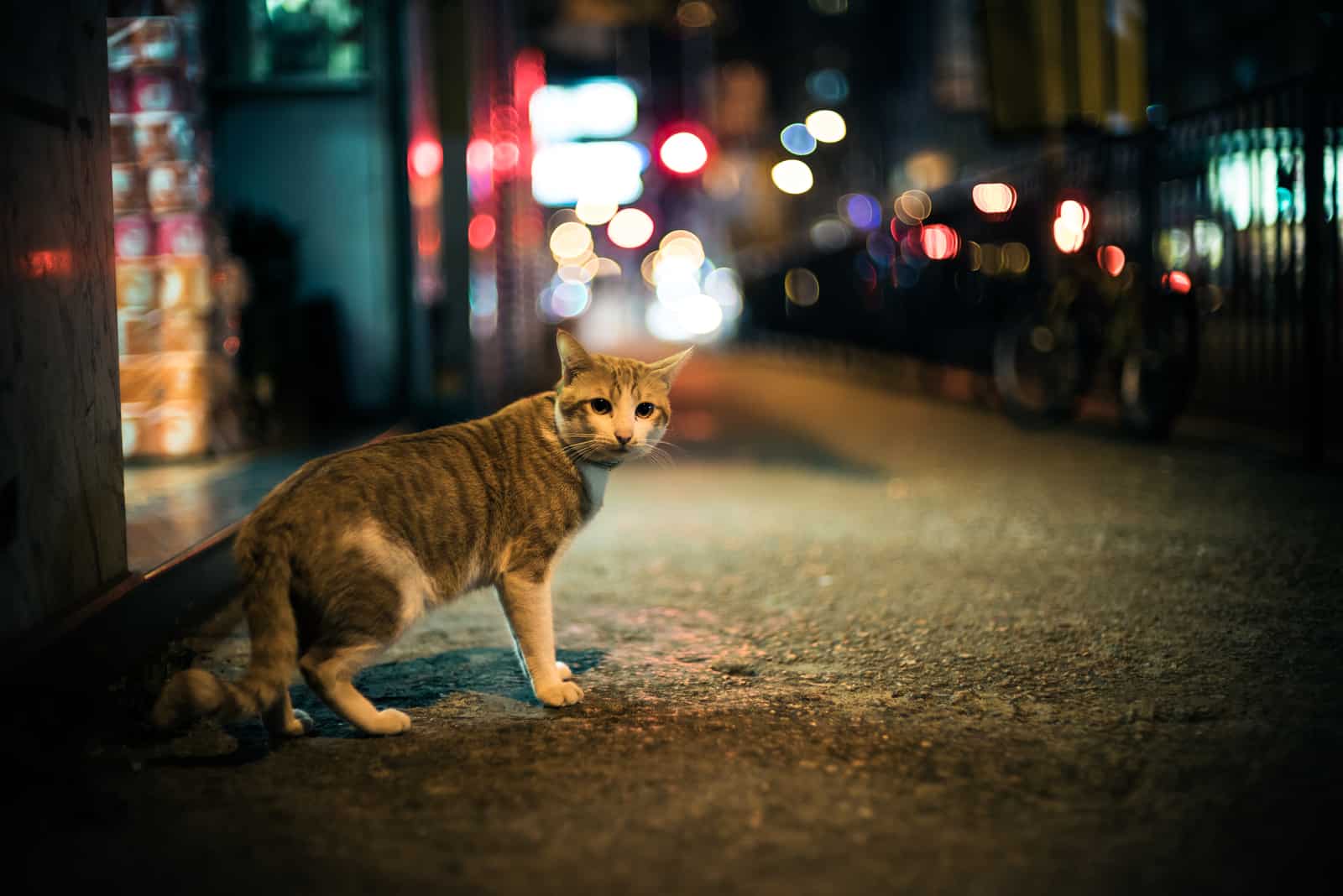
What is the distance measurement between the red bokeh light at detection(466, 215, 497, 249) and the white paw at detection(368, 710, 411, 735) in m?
7.59

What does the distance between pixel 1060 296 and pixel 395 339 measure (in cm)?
526

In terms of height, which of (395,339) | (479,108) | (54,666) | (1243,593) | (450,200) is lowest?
(1243,593)

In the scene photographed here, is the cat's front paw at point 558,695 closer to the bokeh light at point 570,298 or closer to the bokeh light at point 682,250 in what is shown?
the bokeh light at point 570,298

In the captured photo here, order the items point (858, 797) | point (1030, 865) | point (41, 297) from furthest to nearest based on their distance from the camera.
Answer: point (41, 297), point (858, 797), point (1030, 865)

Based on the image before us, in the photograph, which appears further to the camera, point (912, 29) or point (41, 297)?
point (912, 29)

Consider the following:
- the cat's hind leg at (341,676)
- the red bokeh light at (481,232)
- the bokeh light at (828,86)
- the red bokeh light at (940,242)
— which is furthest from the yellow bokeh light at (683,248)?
the cat's hind leg at (341,676)

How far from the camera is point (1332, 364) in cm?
794

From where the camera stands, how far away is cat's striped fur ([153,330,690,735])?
9.95 ft

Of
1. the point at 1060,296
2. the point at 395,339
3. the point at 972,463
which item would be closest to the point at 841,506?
the point at 972,463

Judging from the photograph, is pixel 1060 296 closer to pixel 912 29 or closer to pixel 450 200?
pixel 450 200

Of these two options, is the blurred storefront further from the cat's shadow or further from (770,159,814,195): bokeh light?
(770,159,814,195): bokeh light

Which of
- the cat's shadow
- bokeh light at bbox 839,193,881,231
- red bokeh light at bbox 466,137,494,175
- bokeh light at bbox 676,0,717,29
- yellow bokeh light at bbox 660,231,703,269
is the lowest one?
the cat's shadow

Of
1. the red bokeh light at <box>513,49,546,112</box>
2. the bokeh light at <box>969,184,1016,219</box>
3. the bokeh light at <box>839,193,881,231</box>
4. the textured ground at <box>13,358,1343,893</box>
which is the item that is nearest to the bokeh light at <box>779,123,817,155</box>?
the bokeh light at <box>839,193,881,231</box>

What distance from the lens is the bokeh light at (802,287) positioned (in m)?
23.9
